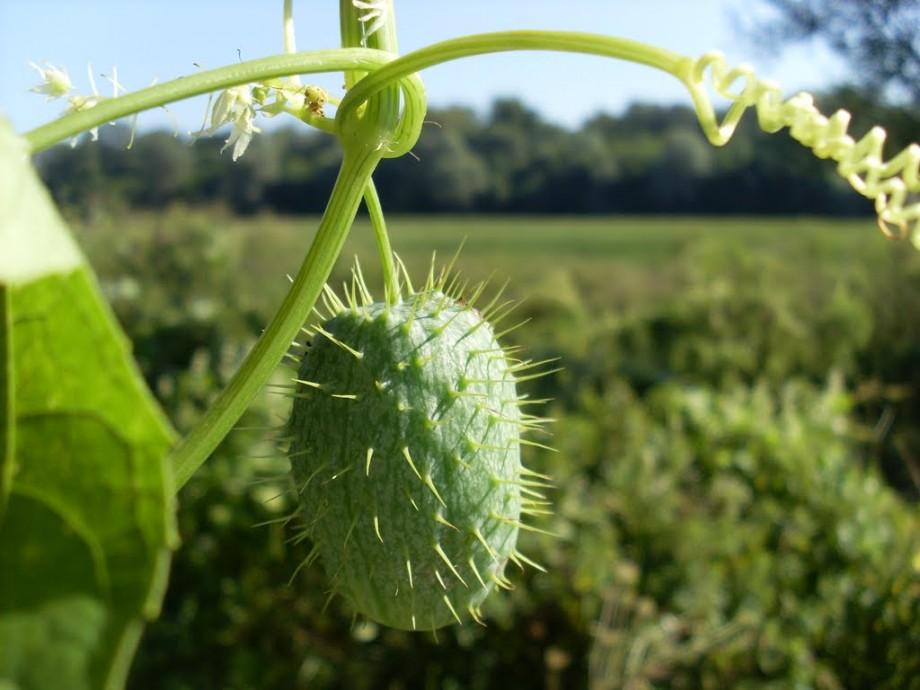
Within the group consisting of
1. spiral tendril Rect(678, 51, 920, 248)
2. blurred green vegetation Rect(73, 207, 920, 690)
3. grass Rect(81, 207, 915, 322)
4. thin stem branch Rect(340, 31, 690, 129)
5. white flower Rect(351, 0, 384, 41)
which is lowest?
blurred green vegetation Rect(73, 207, 920, 690)

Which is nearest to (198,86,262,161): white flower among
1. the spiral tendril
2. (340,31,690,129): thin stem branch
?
(340,31,690,129): thin stem branch

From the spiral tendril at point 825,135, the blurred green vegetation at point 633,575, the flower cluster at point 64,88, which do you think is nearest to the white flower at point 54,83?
the flower cluster at point 64,88

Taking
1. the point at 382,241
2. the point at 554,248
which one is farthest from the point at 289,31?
the point at 554,248

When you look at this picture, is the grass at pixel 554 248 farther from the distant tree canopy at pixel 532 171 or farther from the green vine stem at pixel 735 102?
the green vine stem at pixel 735 102

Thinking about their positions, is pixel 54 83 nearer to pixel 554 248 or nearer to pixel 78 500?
pixel 78 500

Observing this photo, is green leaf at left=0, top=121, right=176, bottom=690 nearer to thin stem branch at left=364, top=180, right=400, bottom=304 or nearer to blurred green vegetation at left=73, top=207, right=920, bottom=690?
thin stem branch at left=364, top=180, right=400, bottom=304

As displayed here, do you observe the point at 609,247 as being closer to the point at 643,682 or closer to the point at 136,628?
the point at 643,682
